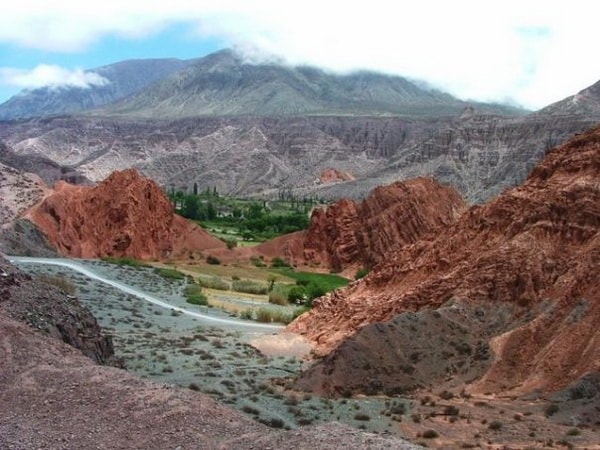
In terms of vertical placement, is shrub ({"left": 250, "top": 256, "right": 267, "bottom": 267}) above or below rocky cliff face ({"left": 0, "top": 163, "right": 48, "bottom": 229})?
below

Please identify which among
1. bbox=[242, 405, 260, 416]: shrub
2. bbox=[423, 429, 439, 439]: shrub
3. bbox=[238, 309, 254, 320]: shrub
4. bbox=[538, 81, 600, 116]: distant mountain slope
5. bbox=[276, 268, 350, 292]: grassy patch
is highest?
bbox=[538, 81, 600, 116]: distant mountain slope

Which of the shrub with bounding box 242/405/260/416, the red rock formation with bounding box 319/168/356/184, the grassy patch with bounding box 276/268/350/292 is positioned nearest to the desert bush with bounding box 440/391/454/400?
the shrub with bounding box 242/405/260/416

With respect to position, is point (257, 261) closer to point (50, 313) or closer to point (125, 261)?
point (125, 261)

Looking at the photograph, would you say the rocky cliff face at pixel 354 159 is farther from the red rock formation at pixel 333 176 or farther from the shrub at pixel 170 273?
the shrub at pixel 170 273

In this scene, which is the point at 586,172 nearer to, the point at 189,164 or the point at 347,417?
the point at 347,417

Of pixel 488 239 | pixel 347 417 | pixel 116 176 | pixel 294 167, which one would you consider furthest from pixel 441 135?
pixel 347 417

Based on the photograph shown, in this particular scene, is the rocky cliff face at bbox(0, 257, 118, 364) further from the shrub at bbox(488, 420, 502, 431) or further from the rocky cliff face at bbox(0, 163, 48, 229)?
the rocky cliff face at bbox(0, 163, 48, 229)

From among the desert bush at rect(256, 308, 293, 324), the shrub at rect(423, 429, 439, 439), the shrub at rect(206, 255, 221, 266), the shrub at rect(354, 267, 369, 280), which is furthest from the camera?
the shrub at rect(206, 255, 221, 266)
